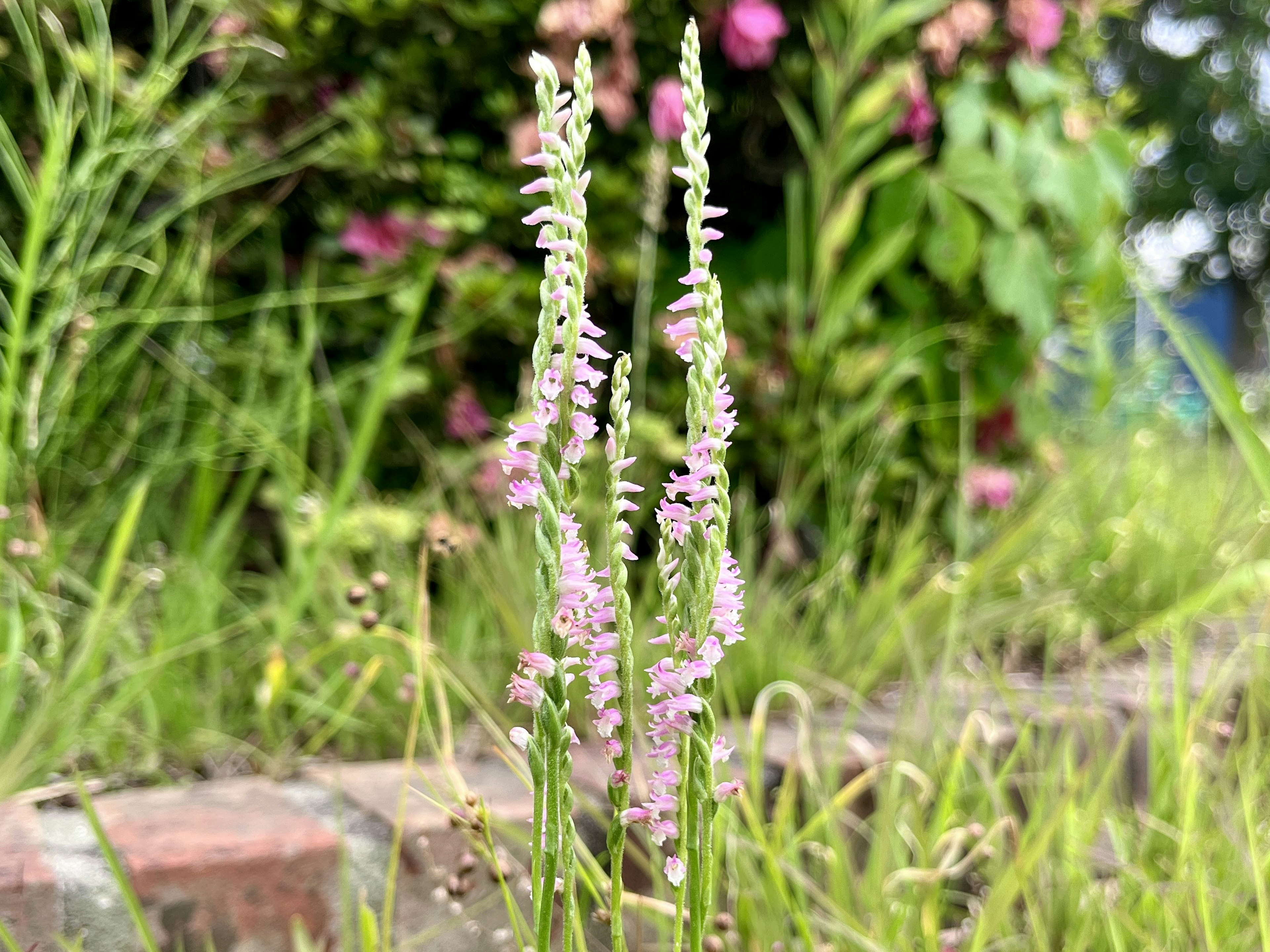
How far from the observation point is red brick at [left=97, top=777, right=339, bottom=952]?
3.26 ft

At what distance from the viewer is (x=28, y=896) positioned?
3.07 feet

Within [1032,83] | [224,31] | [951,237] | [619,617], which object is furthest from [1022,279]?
[619,617]

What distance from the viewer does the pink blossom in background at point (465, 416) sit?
2.11m

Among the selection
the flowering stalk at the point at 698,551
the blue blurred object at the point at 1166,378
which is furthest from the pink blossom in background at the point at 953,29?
the flowering stalk at the point at 698,551

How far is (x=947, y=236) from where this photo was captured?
206 centimetres

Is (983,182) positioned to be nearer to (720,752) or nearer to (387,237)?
(387,237)

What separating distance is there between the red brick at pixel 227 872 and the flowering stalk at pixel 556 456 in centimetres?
62

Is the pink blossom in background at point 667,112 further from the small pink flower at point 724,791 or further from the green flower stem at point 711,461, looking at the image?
the small pink flower at point 724,791

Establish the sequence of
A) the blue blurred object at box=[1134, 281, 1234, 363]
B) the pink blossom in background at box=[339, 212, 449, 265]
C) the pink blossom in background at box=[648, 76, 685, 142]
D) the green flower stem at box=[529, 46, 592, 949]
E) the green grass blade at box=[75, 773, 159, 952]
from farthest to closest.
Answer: the blue blurred object at box=[1134, 281, 1234, 363] → the pink blossom in background at box=[339, 212, 449, 265] → the pink blossom in background at box=[648, 76, 685, 142] → the green grass blade at box=[75, 773, 159, 952] → the green flower stem at box=[529, 46, 592, 949]

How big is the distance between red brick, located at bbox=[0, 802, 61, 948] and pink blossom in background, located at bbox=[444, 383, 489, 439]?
1.22 meters

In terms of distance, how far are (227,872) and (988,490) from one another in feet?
5.70

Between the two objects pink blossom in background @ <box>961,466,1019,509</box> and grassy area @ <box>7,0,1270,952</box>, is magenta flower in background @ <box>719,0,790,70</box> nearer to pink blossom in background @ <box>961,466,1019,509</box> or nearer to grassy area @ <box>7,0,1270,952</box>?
grassy area @ <box>7,0,1270,952</box>

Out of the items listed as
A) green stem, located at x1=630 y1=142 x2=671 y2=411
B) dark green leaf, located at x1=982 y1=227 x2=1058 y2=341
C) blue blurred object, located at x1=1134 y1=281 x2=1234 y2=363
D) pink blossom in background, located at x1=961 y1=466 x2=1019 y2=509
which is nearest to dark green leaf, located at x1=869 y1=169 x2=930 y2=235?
dark green leaf, located at x1=982 y1=227 x2=1058 y2=341

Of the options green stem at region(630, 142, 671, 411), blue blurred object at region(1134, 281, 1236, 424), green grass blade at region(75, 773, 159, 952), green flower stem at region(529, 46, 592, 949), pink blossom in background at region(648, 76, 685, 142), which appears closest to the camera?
green flower stem at region(529, 46, 592, 949)
